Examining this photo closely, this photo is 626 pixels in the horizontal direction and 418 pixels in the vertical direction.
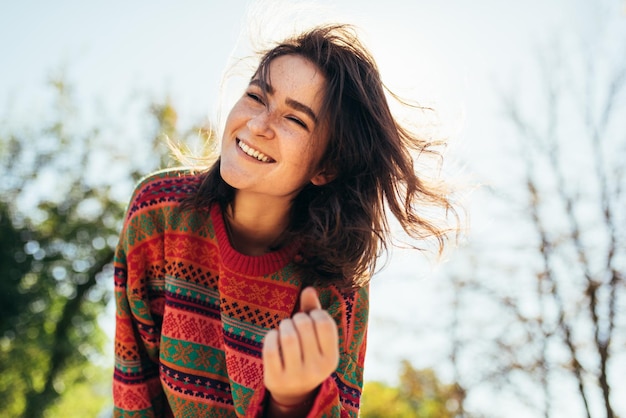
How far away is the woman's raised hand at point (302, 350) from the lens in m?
1.52

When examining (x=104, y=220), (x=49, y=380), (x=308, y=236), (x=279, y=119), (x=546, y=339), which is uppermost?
(x=279, y=119)

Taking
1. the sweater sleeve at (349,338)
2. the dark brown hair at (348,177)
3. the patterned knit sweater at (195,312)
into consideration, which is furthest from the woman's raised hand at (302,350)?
the dark brown hair at (348,177)

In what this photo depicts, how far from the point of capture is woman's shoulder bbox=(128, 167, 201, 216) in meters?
2.67

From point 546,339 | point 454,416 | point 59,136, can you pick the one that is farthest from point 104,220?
point 546,339

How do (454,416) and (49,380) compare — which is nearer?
(454,416)

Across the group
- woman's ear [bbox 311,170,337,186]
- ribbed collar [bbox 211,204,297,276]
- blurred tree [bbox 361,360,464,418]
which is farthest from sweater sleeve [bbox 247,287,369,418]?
blurred tree [bbox 361,360,464,418]

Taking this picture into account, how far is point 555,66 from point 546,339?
5371mm

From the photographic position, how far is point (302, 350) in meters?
1.55

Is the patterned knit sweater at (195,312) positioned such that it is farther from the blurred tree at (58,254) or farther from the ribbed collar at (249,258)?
the blurred tree at (58,254)

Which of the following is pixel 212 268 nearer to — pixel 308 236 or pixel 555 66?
pixel 308 236

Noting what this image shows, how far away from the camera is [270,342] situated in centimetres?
152

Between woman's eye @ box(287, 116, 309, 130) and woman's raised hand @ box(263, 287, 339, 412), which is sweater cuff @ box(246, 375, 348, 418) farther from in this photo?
woman's eye @ box(287, 116, 309, 130)

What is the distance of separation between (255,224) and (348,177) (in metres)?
0.48

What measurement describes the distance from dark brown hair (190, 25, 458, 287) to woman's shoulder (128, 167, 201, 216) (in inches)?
3.9
